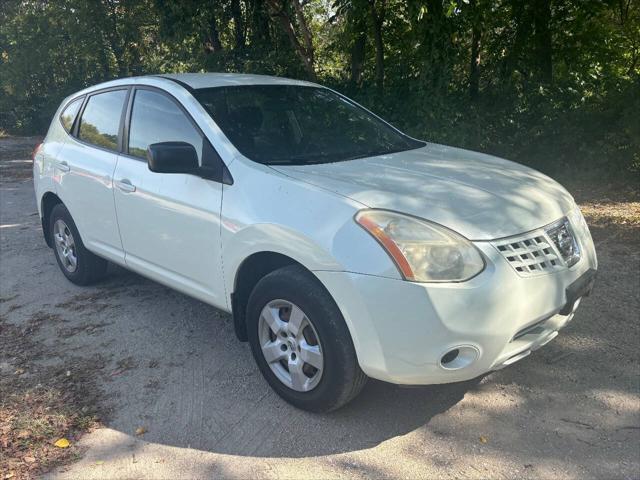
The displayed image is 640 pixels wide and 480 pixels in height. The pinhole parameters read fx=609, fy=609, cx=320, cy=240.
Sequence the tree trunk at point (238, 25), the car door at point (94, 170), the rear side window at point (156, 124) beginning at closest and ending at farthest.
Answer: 1. the rear side window at point (156, 124)
2. the car door at point (94, 170)
3. the tree trunk at point (238, 25)

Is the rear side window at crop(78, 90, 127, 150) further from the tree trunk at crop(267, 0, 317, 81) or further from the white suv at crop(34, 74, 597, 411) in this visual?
the tree trunk at crop(267, 0, 317, 81)

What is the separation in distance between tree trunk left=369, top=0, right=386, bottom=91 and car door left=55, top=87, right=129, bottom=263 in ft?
19.2

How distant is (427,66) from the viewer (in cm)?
855

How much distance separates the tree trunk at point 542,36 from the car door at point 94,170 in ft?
23.0

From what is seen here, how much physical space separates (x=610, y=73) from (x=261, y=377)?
785 cm

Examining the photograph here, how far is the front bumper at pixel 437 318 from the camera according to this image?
2738mm

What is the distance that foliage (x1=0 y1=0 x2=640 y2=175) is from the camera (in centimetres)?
845

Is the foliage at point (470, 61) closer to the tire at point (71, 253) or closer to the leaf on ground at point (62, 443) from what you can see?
the tire at point (71, 253)

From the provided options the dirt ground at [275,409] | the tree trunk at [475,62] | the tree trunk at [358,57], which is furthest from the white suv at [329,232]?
A: the tree trunk at [358,57]

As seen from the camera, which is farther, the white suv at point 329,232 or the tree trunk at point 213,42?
the tree trunk at point 213,42

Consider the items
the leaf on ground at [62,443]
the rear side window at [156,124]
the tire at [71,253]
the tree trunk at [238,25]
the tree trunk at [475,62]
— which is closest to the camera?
the leaf on ground at [62,443]

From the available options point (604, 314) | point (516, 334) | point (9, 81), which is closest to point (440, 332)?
point (516, 334)

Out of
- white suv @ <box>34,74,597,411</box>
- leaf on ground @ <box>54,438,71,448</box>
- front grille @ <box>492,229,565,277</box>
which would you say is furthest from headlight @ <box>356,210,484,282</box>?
leaf on ground @ <box>54,438,71,448</box>

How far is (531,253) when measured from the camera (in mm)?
2980
